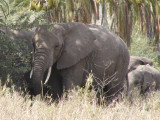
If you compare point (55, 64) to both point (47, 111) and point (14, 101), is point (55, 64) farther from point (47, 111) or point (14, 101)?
point (47, 111)

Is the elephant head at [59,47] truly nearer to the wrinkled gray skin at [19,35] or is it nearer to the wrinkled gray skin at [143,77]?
the wrinkled gray skin at [19,35]

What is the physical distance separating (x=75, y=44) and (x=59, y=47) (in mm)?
560

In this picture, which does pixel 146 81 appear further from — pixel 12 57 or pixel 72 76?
pixel 12 57

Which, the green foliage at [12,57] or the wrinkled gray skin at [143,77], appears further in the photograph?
the wrinkled gray skin at [143,77]

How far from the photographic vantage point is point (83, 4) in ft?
41.5

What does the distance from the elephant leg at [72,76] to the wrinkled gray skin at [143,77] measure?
491 cm

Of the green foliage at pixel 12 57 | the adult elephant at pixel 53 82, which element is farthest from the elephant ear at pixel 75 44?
the green foliage at pixel 12 57

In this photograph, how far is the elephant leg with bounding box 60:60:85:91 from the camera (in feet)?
30.9

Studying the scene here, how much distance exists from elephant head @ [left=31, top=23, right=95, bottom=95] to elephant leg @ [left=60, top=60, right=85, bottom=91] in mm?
141

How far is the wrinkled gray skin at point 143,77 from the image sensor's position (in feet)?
47.4

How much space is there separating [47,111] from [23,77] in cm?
348

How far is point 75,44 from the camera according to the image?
32.1ft

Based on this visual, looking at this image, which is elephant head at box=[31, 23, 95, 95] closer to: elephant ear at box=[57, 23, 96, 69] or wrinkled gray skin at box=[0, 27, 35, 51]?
elephant ear at box=[57, 23, 96, 69]

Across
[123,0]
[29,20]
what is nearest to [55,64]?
[29,20]
